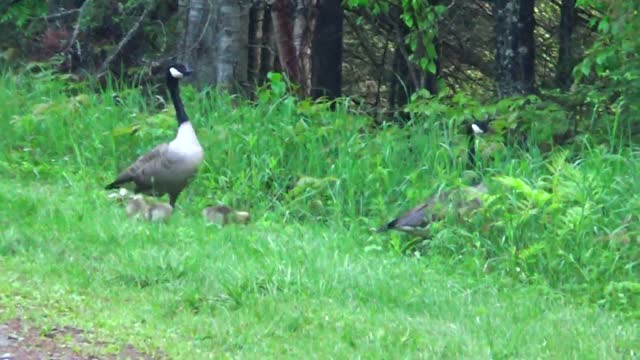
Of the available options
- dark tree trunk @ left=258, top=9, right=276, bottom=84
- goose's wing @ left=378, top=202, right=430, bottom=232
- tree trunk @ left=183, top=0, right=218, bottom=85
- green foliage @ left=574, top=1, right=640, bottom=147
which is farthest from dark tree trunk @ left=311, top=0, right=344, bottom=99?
goose's wing @ left=378, top=202, right=430, bottom=232

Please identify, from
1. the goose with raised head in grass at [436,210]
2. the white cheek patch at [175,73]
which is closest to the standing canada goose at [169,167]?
the white cheek patch at [175,73]

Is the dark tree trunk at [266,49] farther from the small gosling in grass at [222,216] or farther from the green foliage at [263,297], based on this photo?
the green foliage at [263,297]

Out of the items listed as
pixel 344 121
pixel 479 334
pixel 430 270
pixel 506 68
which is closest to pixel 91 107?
pixel 344 121

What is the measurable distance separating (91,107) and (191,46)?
178 centimetres

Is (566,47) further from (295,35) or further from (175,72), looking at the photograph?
(175,72)

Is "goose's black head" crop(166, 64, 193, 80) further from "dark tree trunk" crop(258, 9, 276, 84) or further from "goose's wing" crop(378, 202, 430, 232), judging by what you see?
"dark tree trunk" crop(258, 9, 276, 84)

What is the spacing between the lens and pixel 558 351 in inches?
290

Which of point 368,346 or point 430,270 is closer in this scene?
point 368,346

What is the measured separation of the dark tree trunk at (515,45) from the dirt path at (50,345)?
8517mm

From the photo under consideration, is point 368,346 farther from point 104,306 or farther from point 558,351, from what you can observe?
point 104,306

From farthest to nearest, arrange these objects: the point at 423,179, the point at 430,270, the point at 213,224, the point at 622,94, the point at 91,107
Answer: the point at 91,107, the point at 622,94, the point at 423,179, the point at 213,224, the point at 430,270

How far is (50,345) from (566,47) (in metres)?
12.0

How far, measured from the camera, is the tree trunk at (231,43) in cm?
1491

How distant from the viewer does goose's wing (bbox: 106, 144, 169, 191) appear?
36.6ft
